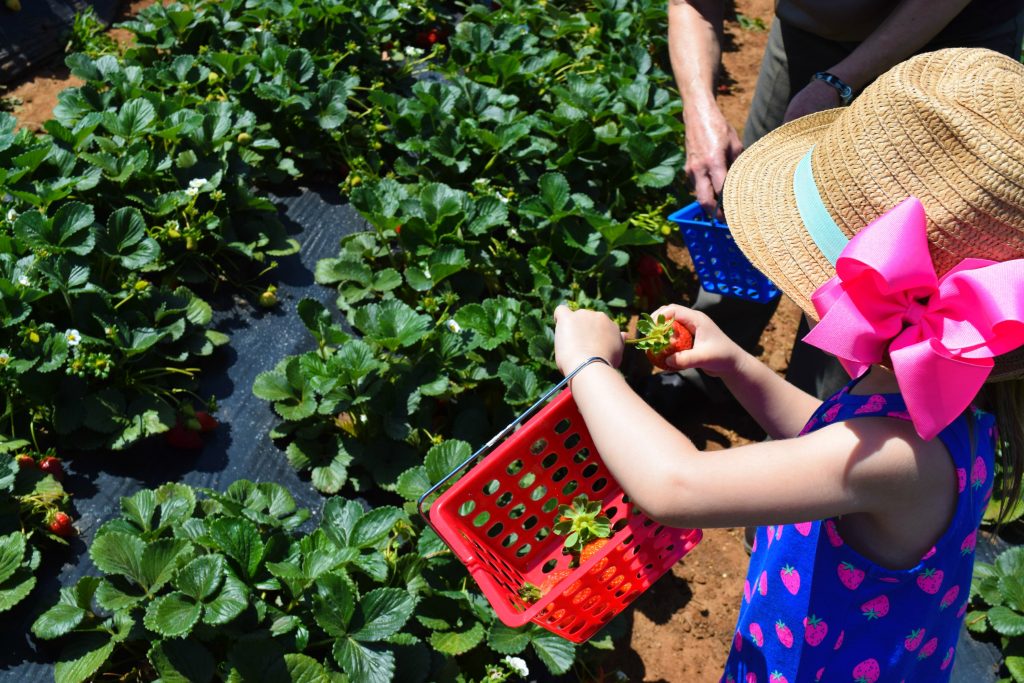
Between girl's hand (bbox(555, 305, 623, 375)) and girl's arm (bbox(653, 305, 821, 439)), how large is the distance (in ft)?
0.53

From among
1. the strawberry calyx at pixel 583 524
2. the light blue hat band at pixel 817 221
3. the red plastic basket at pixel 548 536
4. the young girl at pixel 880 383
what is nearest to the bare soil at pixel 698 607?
the red plastic basket at pixel 548 536

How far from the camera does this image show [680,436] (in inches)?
55.8

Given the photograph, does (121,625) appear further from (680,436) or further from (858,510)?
(858,510)

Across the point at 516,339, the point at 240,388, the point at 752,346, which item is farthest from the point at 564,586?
the point at 752,346

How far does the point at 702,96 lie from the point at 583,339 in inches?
45.8

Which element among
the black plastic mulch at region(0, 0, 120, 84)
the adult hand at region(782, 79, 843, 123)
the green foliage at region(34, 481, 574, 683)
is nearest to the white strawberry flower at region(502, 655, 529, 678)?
the green foliage at region(34, 481, 574, 683)

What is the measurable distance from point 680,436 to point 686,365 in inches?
13.1

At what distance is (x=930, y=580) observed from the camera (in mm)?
1529

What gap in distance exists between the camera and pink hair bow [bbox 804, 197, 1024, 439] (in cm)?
126

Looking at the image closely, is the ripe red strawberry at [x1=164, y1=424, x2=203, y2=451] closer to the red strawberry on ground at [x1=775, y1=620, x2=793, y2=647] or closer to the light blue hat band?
the red strawberry on ground at [x1=775, y1=620, x2=793, y2=647]

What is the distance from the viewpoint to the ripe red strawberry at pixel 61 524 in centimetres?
218

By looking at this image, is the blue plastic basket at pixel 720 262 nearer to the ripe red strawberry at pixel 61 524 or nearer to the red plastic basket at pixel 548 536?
the red plastic basket at pixel 548 536

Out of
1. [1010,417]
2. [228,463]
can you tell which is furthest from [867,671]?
[228,463]

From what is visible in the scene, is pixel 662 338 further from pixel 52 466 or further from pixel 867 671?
pixel 52 466
